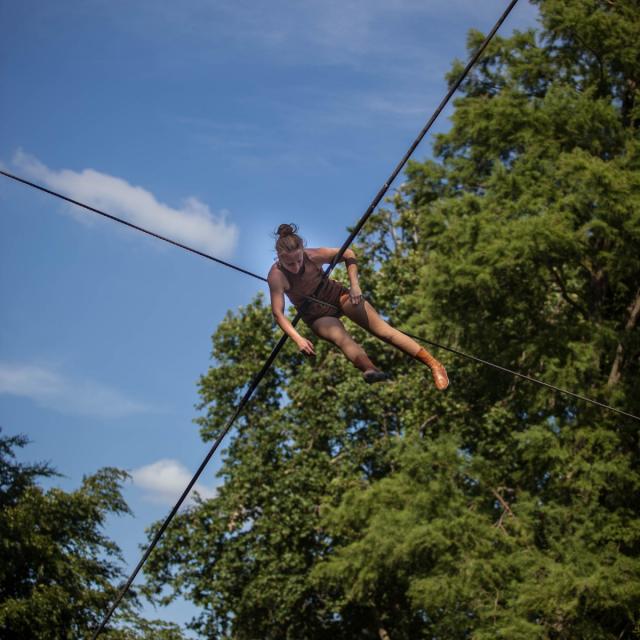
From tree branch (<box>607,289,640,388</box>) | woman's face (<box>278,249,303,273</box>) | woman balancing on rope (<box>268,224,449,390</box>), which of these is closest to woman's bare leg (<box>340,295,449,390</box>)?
woman balancing on rope (<box>268,224,449,390</box>)

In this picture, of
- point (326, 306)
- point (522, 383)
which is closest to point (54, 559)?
point (522, 383)

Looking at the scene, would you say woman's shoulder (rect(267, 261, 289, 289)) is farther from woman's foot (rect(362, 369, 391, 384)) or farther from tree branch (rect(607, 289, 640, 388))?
tree branch (rect(607, 289, 640, 388))

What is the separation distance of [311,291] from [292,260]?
25cm

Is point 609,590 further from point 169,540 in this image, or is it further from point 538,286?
point 169,540

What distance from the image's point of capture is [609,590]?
495 inches

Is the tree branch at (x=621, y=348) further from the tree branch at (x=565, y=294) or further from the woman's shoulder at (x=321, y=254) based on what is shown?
the woman's shoulder at (x=321, y=254)

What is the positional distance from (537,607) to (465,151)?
7.84 m

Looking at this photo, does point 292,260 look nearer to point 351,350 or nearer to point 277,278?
point 277,278

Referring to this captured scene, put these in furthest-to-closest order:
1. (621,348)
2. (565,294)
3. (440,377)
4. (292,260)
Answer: (565,294)
(621,348)
(440,377)
(292,260)

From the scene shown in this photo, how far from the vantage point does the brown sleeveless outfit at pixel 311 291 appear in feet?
18.9

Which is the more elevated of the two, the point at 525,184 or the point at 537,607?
the point at 525,184

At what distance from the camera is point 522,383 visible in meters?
15.6

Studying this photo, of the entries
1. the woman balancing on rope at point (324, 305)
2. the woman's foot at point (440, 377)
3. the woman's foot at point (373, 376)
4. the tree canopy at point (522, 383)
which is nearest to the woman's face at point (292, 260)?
the woman balancing on rope at point (324, 305)

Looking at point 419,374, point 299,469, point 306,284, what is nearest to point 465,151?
point 419,374
